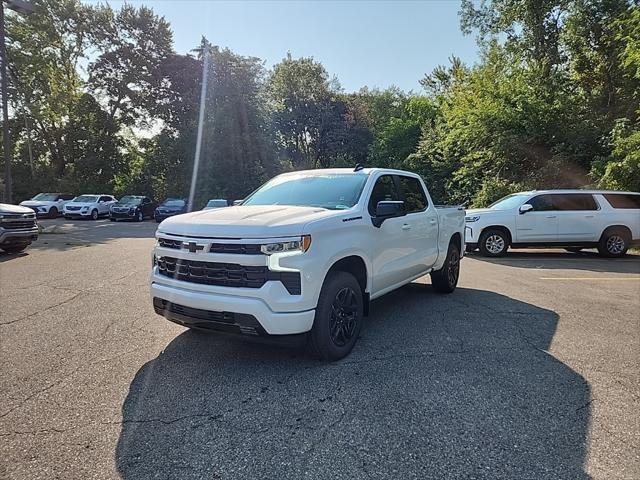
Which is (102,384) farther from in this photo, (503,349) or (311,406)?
(503,349)

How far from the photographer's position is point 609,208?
11.3 meters

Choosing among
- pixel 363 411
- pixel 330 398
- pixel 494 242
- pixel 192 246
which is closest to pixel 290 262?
pixel 192 246

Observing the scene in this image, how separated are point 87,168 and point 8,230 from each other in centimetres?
2869

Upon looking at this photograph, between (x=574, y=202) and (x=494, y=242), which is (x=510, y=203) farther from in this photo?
(x=574, y=202)

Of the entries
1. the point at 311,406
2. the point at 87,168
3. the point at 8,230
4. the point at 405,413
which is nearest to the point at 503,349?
the point at 405,413

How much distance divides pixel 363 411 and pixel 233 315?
49.6 inches

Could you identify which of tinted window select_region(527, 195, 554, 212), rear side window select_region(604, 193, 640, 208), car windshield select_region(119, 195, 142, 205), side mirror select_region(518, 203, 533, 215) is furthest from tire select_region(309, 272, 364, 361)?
car windshield select_region(119, 195, 142, 205)

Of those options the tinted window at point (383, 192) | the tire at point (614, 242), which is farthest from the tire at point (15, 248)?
the tire at point (614, 242)

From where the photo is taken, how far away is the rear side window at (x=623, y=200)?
37.3 feet

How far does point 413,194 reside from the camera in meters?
5.88

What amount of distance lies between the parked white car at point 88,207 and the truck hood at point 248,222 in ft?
83.1

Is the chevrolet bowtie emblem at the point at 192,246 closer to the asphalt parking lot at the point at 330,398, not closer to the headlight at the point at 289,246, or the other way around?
the headlight at the point at 289,246

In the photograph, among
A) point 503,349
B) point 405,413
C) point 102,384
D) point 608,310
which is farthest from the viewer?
point 608,310

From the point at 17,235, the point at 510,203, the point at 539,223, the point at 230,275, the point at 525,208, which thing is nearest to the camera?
the point at 230,275
